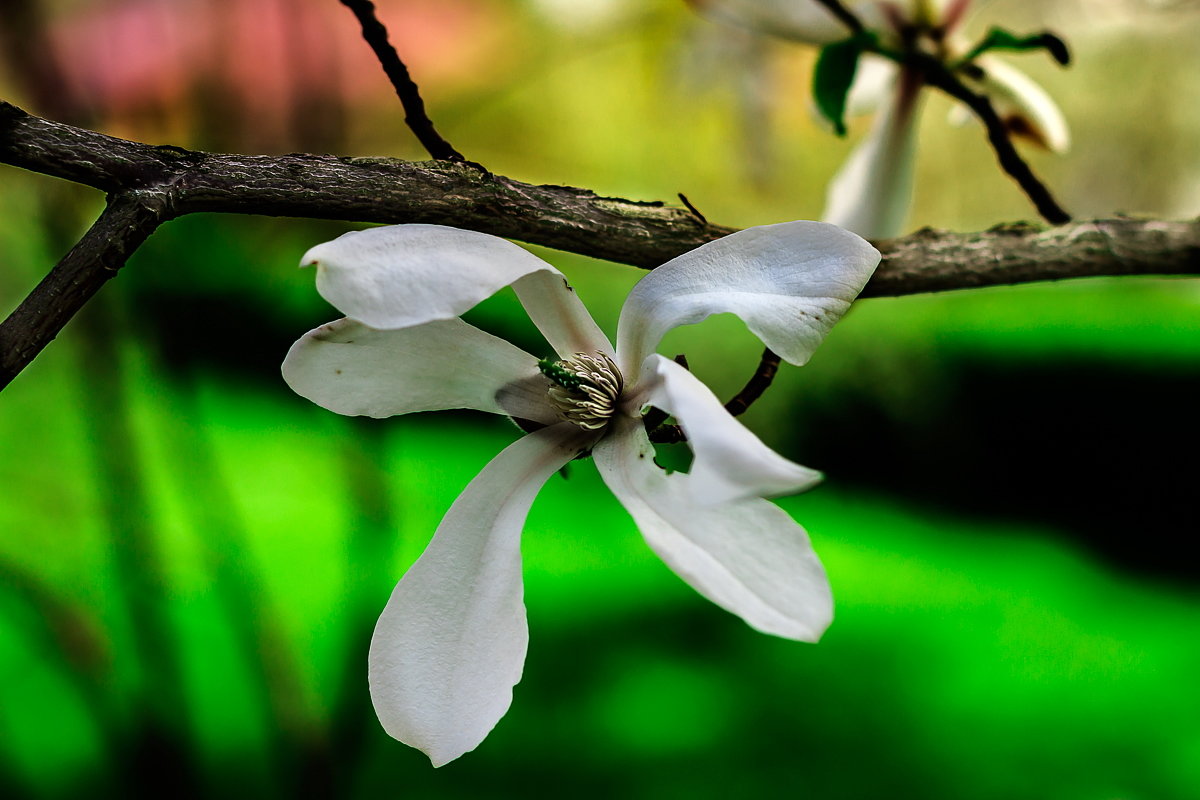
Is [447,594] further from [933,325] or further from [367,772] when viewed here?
[933,325]

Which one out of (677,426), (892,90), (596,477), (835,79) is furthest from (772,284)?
(596,477)

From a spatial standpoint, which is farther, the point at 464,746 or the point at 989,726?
the point at 989,726

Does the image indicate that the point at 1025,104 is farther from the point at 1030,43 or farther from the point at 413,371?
the point at 413,371

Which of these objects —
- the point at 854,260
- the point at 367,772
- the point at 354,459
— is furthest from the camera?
the point at 367,772

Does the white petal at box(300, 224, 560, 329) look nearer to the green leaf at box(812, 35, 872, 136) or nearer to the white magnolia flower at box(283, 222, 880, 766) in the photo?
the white magnolia flower at box(283, 222, 880, 766)

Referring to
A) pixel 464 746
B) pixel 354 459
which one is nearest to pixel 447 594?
pixel 464 746

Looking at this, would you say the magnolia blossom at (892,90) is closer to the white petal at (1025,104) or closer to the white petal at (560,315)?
the white petal at (1025,104)

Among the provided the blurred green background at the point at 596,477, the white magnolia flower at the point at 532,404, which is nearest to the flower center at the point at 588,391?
the white magnolia flower at the point at 532,404
